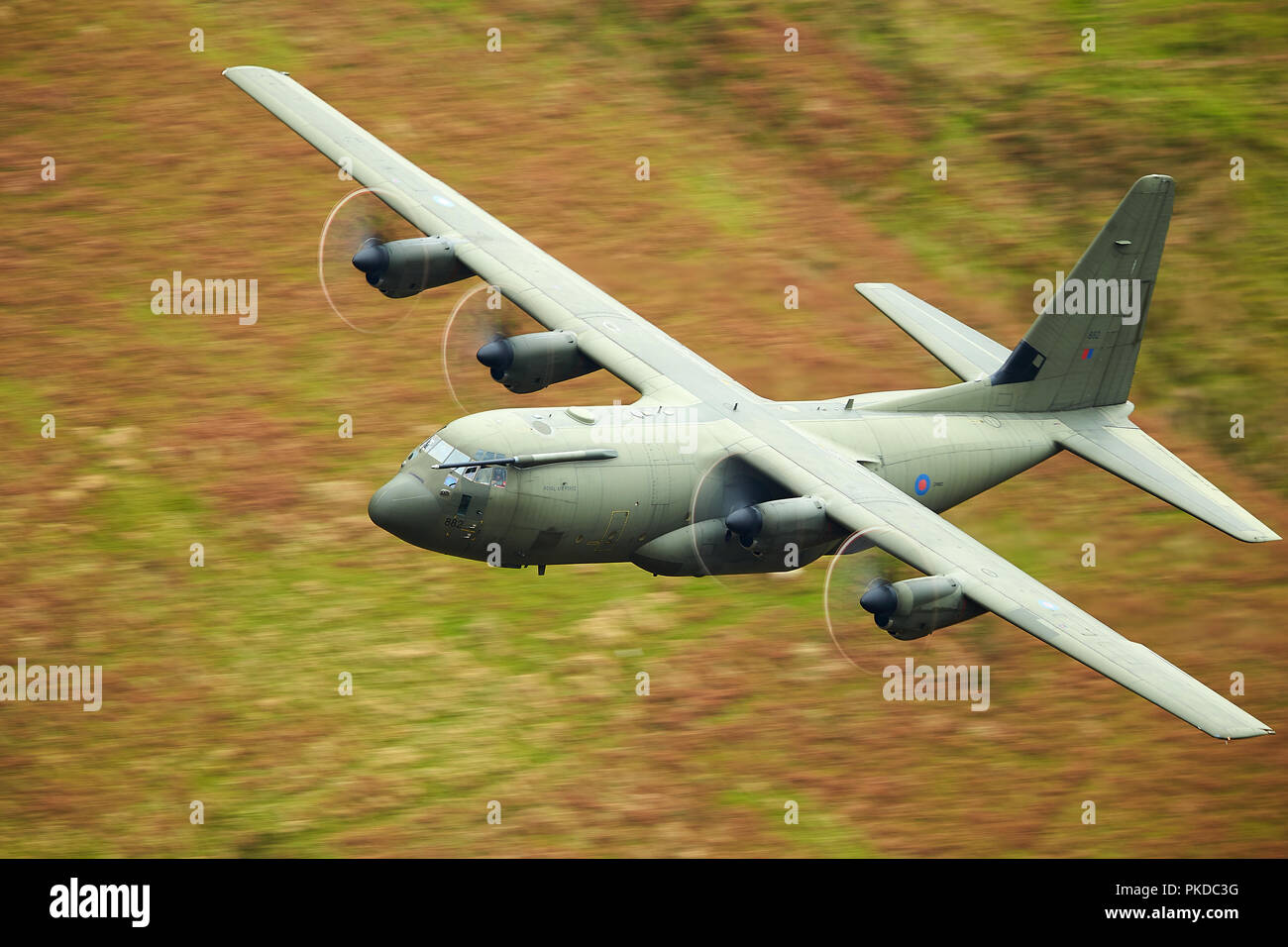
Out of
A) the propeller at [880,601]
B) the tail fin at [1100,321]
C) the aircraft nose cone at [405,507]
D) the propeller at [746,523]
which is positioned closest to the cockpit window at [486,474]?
the aircraft nose cone at [405,507]

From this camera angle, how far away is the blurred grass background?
126 ft

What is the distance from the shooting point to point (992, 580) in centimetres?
Result: 3350

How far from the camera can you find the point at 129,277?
176ft

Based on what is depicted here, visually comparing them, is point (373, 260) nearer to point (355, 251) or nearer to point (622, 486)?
point (355, 251)

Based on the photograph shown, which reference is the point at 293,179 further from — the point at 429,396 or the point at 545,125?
the point at 429,396

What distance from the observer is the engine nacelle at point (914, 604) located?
107 ft

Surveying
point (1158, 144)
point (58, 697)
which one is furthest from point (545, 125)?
point (58, 697)

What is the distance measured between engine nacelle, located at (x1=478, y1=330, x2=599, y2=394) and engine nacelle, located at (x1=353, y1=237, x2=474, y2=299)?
11.5 ft

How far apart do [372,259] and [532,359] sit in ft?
17.2

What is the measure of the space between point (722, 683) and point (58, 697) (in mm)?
15207

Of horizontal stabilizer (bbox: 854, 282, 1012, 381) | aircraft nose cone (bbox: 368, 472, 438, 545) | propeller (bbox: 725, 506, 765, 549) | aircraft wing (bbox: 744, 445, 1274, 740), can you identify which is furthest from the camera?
horizontal stabilizer (bbox: 854, 282, 1012, 381)

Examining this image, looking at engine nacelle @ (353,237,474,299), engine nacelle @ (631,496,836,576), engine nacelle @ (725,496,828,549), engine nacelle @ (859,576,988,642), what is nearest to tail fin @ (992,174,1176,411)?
engine nacelle @ (631,496,836,576)

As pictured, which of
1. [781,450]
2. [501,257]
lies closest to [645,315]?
[501,257]

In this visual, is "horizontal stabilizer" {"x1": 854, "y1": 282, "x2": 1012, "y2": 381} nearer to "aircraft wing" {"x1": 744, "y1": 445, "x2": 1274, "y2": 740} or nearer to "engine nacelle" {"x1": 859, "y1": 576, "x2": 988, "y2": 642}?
"aircraft wing" {"x1": 744, "y1": 445, "x2": 1274, "y2": 740}
